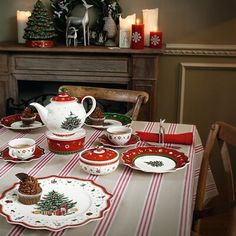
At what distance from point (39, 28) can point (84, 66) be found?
350 millimetres

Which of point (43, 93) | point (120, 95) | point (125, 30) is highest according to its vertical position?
point (125, 30)

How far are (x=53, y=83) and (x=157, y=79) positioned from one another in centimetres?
75

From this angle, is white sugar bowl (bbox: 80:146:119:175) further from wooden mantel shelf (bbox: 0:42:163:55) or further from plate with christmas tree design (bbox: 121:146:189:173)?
wooden mantel shelf (bbox: 0:42:163:55)

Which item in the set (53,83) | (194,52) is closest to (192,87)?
(194,52)

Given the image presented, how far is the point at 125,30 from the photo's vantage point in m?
2.53

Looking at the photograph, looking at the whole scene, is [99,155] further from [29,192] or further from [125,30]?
[125,30]

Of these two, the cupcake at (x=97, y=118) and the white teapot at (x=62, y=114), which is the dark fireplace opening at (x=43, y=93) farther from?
the white teapot at (x=62, y=114)

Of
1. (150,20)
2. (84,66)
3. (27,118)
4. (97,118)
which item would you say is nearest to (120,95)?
(97,118)

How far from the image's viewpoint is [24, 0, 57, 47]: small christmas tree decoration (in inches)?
100

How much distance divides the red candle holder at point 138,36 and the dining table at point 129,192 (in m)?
1.05

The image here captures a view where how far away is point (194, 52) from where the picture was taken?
8.79 ft

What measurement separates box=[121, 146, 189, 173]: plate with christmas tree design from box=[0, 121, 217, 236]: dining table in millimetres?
14

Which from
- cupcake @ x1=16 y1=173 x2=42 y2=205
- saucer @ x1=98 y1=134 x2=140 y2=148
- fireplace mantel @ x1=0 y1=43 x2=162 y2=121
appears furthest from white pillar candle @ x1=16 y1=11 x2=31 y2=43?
cupcake @ x1=16 y1=173 x2=42 y2=205

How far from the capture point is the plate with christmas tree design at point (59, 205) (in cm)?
93
